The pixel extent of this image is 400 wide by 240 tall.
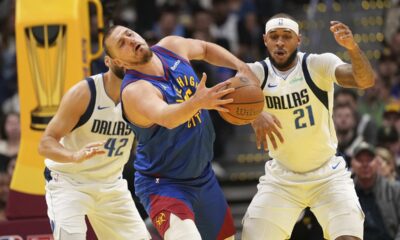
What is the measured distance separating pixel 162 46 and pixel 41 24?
2.26 meters

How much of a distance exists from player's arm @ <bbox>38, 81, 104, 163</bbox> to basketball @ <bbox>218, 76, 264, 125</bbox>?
1.24 meters

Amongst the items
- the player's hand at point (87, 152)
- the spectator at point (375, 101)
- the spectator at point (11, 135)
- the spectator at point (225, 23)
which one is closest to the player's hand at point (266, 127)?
the player's hand at point (87, 152)

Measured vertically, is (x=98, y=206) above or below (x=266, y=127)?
below

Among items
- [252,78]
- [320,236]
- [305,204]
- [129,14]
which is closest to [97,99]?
[252,78]

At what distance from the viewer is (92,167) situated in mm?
8219

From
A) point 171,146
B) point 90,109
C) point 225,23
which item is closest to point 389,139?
point 225,23

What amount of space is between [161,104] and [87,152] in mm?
977

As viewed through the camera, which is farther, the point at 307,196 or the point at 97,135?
the point at 97,135

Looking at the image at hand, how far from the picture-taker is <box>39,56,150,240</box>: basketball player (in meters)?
7.95

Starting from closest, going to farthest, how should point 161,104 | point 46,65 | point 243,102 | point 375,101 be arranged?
point 161,104, point 243,102, point 46,65, point 375,101

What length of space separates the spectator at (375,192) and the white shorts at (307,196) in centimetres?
221

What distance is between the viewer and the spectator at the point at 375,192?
10133 mm

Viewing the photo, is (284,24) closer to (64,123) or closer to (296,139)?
(296,139)

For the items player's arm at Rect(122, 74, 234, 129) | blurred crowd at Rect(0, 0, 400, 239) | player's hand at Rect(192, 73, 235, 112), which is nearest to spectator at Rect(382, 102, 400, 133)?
blurred crowd at Rect(0, 0, 400, 239)
